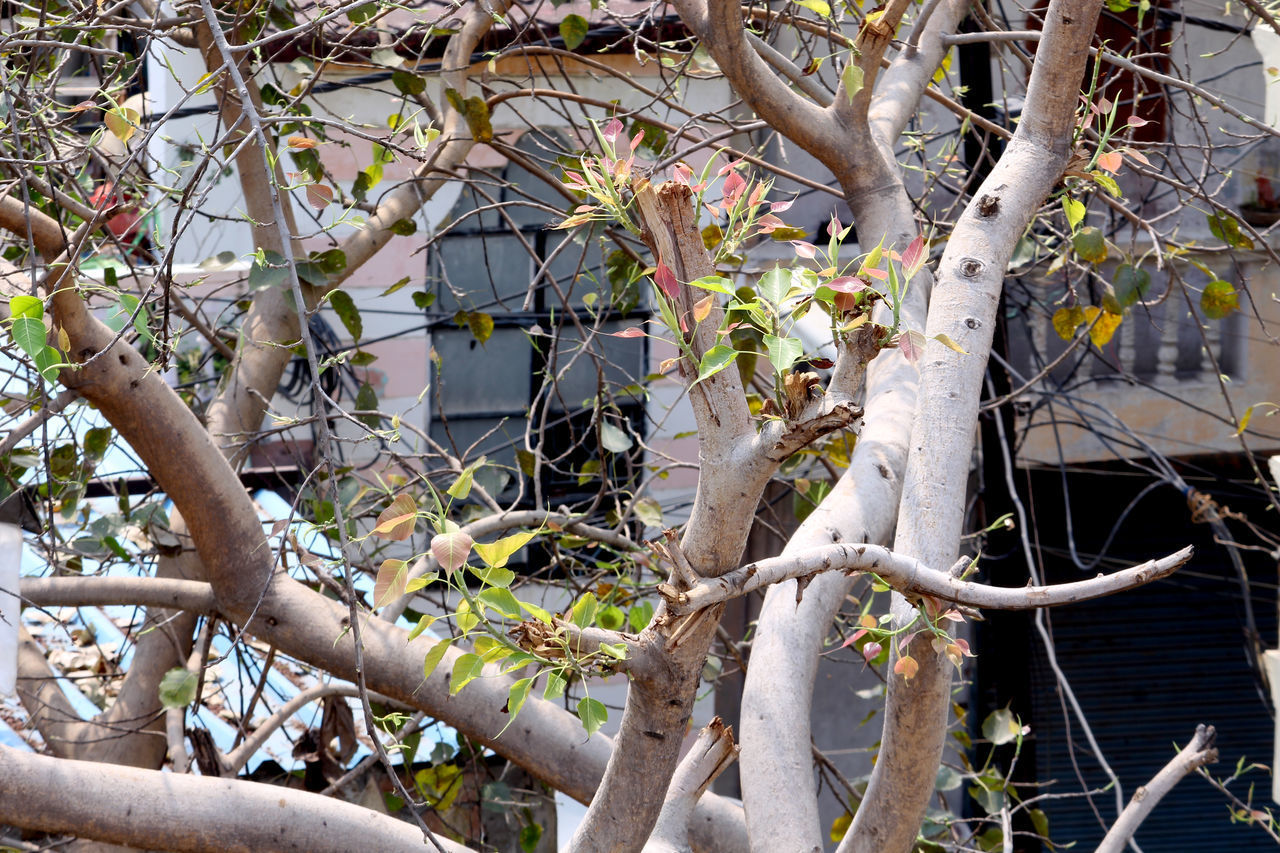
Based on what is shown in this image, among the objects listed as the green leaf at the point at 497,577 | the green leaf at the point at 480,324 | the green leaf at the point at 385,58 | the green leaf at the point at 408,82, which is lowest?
the green leaf at the point at 497,577

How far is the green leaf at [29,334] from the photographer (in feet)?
5.20

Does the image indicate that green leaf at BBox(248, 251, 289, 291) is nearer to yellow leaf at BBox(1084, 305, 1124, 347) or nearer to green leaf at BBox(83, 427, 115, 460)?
green leaf at BBox(83, 427, 115, 460)

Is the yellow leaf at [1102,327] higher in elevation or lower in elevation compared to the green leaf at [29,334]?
higher

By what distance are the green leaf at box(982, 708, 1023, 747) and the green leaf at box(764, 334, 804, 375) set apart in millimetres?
2102

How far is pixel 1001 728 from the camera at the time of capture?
2.99 meters

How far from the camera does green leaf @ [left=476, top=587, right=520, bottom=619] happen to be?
123cm

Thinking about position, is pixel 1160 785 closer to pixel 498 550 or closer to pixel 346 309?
pixel 498 550

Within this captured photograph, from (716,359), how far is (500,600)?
1.15ft

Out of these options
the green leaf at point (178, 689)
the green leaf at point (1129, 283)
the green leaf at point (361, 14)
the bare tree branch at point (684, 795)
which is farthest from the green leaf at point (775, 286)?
the green leaf at point (361, 14)

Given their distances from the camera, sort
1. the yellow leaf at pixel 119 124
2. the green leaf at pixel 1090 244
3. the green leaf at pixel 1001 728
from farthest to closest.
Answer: the green leaf at pixel 1001 728, the green leaf at pixel 1090 244, the yellow leaf at pixel 119 124

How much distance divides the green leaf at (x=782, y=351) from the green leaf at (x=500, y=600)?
0.38 metres

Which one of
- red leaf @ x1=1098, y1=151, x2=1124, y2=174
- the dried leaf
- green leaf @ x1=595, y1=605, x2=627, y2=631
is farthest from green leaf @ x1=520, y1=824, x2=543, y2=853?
red leaf @ x1=1098, y1=151, x2=1124, y2=174

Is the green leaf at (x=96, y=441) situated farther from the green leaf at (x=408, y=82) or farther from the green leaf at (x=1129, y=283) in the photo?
the green leaf at (x=1129, y=283)

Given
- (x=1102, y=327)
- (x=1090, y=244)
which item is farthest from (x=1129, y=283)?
(x=1090, y=244)
